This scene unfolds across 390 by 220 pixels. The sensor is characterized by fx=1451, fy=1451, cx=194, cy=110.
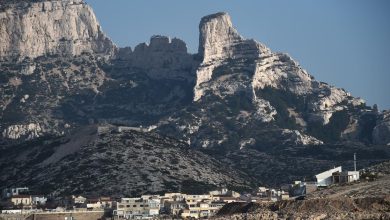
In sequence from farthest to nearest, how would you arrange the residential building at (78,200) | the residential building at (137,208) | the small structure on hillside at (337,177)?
the residential building at (78,200) → the residential building at (137,208) → the small structure on hillside at (337,177)

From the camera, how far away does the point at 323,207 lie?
106 metres

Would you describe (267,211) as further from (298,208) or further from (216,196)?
(216,196)

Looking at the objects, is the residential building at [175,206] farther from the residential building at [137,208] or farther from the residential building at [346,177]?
the residential building at [346,177]

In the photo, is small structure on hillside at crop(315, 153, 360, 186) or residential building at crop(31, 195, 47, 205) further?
residential building at crop(31, 195, 47, 205)

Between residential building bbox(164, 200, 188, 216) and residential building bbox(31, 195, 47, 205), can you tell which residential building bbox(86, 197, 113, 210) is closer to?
residential building bbox(164, 200, 188, 216)

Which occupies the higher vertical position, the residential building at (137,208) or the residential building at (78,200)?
the residential building at (78,200)

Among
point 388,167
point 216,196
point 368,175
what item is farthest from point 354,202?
point 216,196

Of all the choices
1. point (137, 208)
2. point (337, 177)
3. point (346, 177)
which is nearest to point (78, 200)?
point (137, 208)

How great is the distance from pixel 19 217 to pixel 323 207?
61.1m

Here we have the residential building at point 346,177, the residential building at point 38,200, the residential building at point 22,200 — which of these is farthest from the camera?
the residential building at point 38,200

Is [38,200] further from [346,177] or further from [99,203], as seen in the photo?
[346,177]

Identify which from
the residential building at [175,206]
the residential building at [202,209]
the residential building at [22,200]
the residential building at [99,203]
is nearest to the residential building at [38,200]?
the residential building at [22,200]

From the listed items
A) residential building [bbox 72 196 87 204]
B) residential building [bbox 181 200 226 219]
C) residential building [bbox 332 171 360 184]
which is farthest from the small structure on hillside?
residential building [bbox 72 196 87 204]

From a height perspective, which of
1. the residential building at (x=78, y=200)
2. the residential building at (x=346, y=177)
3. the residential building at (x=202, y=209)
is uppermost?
the residential building at (x=78, y=200)
